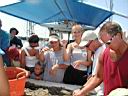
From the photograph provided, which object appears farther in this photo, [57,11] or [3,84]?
[57,11]

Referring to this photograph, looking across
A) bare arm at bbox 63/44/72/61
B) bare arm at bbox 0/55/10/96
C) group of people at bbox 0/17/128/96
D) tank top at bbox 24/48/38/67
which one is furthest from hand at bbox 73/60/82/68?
bare arm at bbox 0/55/10/96

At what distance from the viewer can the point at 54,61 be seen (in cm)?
534

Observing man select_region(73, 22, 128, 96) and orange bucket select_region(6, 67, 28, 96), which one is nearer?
man select_region(73, 22, 128, 96)

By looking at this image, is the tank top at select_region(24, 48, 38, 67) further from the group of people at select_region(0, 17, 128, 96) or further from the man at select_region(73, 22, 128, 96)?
the man at select_region(73, 22, 128, 96)

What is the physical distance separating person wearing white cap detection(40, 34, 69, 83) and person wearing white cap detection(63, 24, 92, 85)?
12 cm

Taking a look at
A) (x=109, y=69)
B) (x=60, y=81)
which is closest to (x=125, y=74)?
(x=109, y=69)

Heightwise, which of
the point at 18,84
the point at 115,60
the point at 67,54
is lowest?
the point at 18,84

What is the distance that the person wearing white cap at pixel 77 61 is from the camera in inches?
198

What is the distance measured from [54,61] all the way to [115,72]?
2.45 metres

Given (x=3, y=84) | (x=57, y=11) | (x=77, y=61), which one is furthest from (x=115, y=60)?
(x=57, y=11)

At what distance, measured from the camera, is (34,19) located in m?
9.14

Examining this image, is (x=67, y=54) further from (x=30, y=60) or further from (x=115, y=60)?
(x=115, y=60)

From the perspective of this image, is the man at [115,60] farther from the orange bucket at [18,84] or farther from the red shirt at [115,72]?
the orange bucket at [18,84]

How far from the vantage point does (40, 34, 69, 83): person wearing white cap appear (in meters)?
5.23
